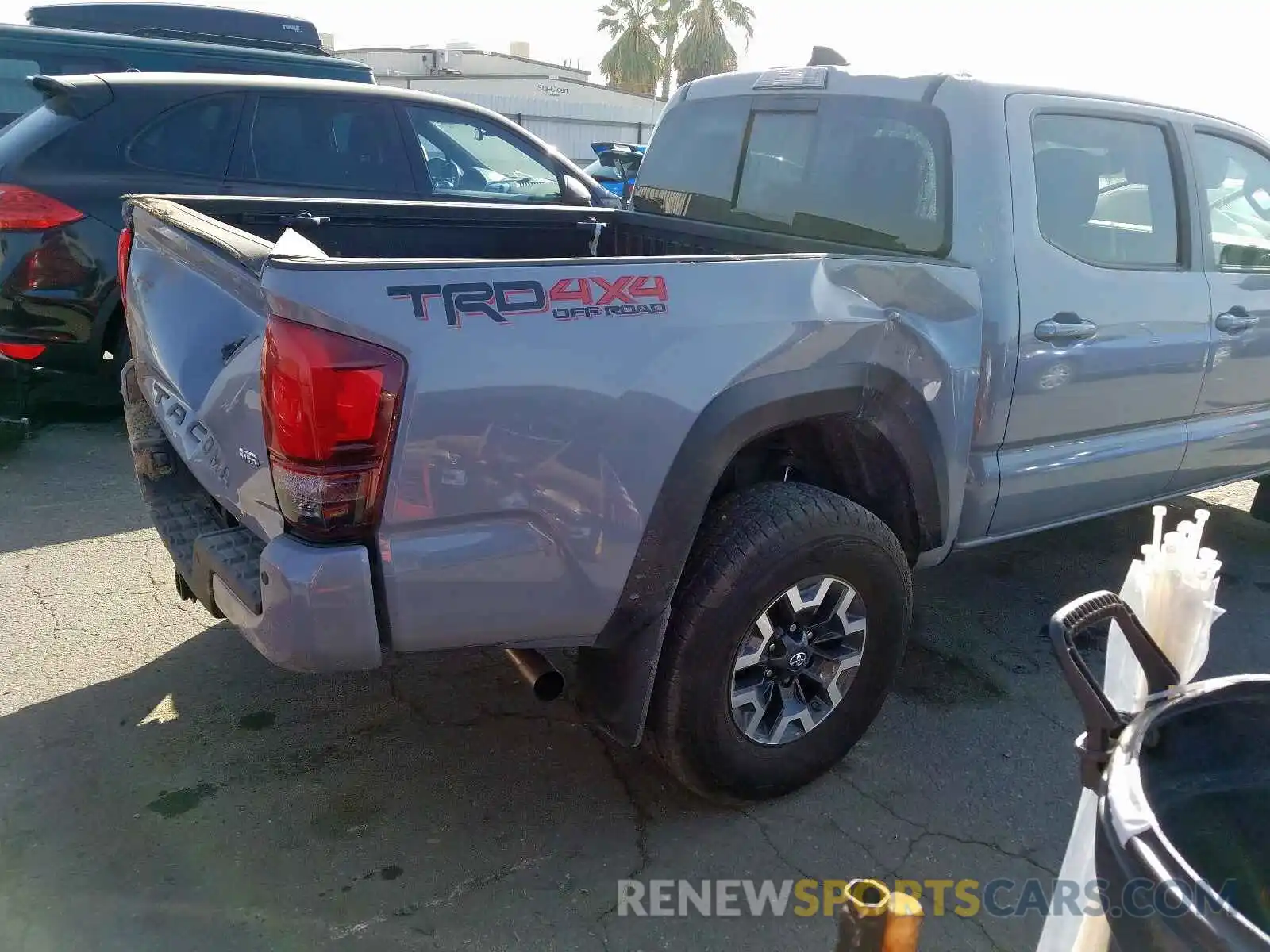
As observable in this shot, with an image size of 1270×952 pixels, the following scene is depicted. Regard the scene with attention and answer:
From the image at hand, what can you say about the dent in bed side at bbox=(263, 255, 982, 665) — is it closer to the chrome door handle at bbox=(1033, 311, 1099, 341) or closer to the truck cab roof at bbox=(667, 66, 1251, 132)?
the chrome door handle at bbox=(1033, 311, 1099, 341)

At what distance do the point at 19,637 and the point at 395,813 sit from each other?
5.58ft

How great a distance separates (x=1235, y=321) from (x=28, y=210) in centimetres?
542

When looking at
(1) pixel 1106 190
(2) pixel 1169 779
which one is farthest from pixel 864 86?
(2) pixel 1169 779

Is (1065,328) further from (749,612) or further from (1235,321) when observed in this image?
(749,612)

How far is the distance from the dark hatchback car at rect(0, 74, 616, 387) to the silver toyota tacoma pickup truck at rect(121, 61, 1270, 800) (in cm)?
224

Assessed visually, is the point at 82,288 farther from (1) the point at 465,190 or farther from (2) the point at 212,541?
(2) the point at 212,541

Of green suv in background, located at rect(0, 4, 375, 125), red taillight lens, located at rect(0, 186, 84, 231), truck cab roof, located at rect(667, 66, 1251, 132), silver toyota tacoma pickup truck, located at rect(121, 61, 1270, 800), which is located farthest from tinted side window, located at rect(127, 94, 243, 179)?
truck cab roof, located at rect(667, 66, 1251, 132)

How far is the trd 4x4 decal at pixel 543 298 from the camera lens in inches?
80.7

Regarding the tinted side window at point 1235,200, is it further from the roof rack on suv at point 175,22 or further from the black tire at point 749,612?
the roof rack on suv at point 175,22

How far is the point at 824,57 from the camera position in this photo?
3723mm

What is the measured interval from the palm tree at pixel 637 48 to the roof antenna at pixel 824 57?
141ft

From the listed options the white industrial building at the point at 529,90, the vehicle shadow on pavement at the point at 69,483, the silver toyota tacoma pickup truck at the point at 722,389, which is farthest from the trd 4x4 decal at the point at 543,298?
the white industrial building at the point at 529,90

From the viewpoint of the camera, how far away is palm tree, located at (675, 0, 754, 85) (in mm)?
42156

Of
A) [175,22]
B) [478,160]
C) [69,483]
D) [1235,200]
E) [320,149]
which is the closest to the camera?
[1235,200]
